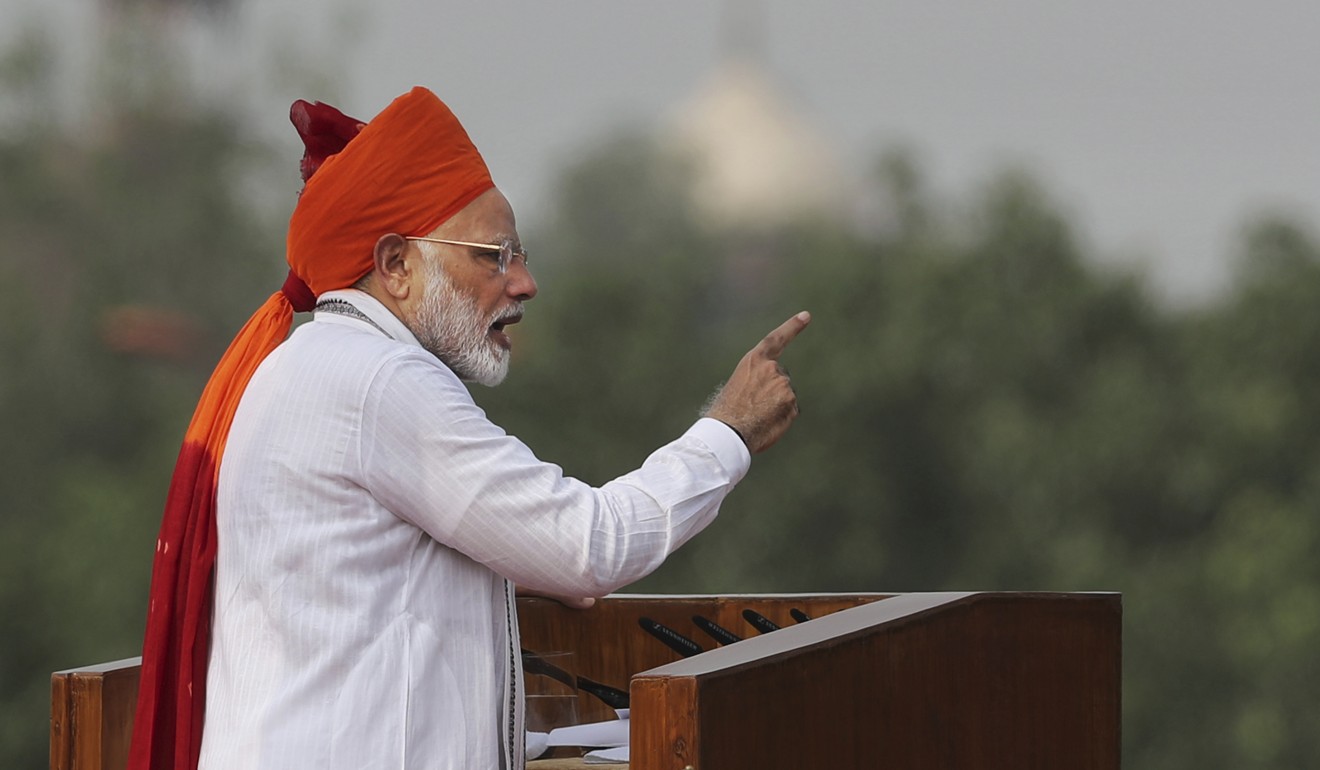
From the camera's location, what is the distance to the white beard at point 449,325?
6.24 feet

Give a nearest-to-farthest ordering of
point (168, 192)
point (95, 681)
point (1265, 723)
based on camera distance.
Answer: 1. point (95, 681)
2. point (1265, 723)
3. point (168, 192)

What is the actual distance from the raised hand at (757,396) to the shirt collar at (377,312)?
323 mm

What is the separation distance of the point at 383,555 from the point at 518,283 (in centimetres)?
35

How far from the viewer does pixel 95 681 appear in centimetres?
187

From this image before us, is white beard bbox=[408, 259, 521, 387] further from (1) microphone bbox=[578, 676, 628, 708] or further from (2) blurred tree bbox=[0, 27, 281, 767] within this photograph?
(2) blurred tree bbox=[0, 27, 281, 767]

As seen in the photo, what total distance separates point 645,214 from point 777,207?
3270 mm

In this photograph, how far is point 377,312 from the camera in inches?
74.4

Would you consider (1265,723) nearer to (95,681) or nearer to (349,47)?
(349,47)

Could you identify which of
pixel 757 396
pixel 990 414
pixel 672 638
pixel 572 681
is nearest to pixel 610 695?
pixel 572 681

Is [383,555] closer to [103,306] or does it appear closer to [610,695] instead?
[610,695]

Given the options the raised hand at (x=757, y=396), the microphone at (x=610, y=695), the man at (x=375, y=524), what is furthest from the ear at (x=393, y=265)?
the microphone at (x=610, y=695)

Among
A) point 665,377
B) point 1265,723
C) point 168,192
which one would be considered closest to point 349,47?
point 168,192

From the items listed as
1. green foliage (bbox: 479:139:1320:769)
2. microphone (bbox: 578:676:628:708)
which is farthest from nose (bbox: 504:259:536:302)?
green foliage (bbox: 479:139:1320:769)

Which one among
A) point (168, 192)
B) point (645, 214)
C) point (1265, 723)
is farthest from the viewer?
point (168, 192)
